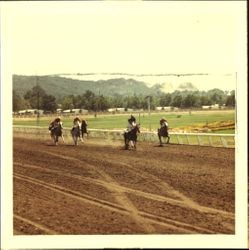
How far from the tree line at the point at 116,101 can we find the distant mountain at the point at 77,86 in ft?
0.12

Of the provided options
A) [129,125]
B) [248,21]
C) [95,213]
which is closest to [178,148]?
[129,125]

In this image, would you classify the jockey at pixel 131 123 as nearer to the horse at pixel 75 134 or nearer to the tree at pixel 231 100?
the horse at pixel 75 134

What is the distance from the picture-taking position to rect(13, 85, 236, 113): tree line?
18.6 ft

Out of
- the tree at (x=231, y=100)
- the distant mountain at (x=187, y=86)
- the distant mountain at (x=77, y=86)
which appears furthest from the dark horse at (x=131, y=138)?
the tree at (x=231, y=100)

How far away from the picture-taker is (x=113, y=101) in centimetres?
573

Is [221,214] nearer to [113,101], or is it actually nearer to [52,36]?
[113,101]

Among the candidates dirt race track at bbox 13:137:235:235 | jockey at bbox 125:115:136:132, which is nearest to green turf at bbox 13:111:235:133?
jockey at bbox 125:115:136:132

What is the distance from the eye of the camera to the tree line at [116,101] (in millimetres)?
5656

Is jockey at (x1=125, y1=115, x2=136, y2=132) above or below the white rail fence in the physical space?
above

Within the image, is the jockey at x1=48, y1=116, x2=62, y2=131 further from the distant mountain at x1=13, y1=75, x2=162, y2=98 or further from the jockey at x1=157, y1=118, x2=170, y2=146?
the jockey at x1=157, y1=118, x2=170, y2=146

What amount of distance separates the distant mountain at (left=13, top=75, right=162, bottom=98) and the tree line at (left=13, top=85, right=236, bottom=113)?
0.12ft

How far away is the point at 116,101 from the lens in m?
5.73

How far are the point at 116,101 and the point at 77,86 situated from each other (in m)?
0.40

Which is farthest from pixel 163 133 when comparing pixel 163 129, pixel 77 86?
pixel 77 86
